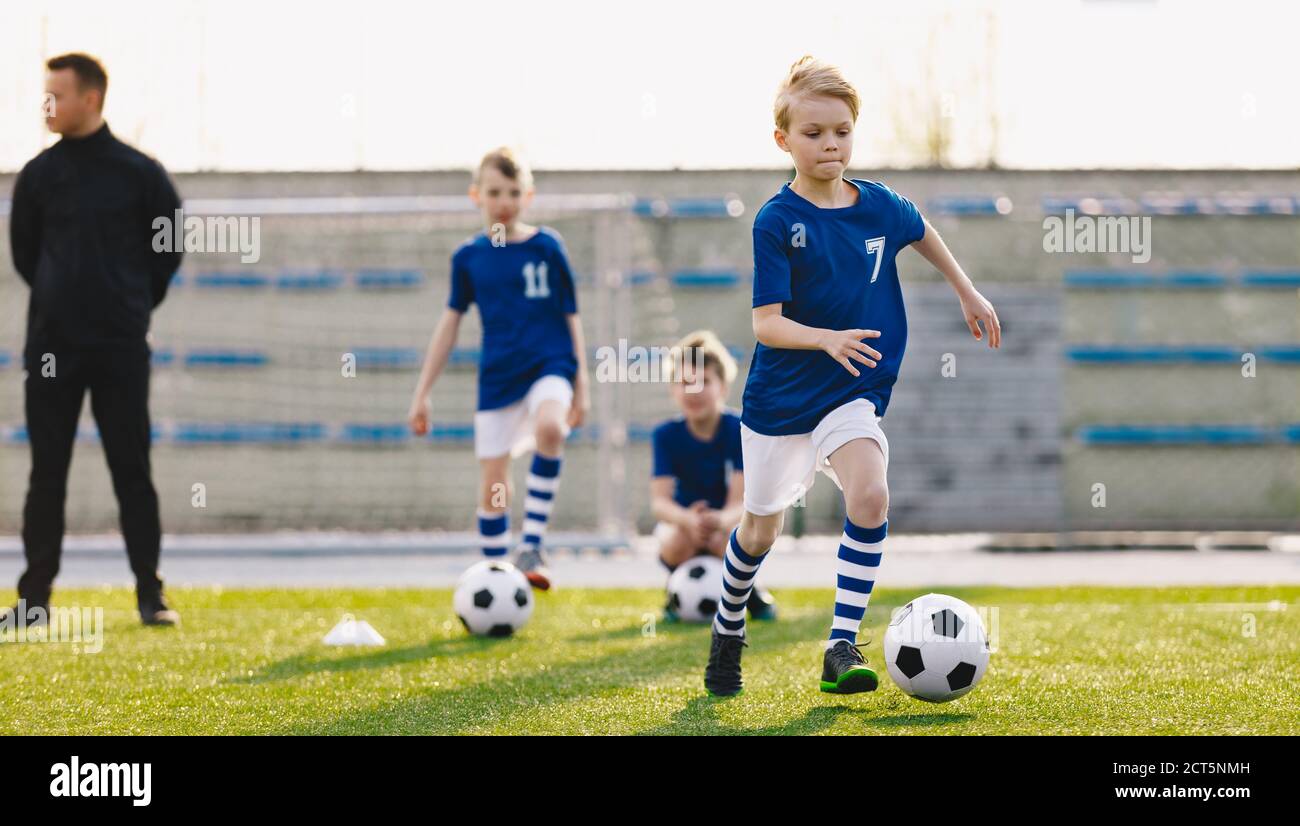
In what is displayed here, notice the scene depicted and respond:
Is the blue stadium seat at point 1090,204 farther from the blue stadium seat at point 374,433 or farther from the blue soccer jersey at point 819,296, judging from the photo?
the blue soccer jersey at point 819,296

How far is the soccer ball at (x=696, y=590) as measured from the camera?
654 cm

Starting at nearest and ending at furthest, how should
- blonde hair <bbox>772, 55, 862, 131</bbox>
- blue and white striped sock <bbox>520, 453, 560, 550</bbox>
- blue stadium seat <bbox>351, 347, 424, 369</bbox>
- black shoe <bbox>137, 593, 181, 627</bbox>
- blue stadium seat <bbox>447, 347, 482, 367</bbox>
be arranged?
blonde hair <bbox>772, 55, 862, 131</bbox> → black shoe <bbox>137, 593, 181, 627</bbox> → blue and white striped sock <bbox>520, 453, 560, 550</bbox> → blue stadium seat <bbox>447, 347, 482, 367</bbox> → blue stadium seat <bbox>351, 347, 424, 369</bbox>

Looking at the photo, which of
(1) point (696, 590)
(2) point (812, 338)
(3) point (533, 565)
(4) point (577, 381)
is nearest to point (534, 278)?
(4) point (577, 381)

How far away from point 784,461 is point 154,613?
3395mm

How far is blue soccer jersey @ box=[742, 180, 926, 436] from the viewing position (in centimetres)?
432

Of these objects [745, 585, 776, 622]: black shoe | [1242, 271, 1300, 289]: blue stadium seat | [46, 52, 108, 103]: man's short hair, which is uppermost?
[46, 52, 108, 103]: man's short hair

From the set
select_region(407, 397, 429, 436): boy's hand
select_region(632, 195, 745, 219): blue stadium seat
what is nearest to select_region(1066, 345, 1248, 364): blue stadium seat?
select_region(632, 195, 745, 219): blue stadium seat

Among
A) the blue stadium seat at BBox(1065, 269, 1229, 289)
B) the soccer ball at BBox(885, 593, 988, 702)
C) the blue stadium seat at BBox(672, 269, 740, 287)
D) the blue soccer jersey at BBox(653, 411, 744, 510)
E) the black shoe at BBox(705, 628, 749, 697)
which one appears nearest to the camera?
the soccer ball at BBox(885, 593, 988, 702)

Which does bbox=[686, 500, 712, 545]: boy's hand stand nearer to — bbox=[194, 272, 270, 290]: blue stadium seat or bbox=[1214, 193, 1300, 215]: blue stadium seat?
bbox=[194, 272, 270, 290]: blue stadium seat

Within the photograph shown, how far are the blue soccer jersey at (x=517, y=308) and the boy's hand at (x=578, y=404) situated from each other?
0.17ft

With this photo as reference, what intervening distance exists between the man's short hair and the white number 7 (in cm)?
361

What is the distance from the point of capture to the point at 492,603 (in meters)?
6.09

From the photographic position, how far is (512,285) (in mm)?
7129
